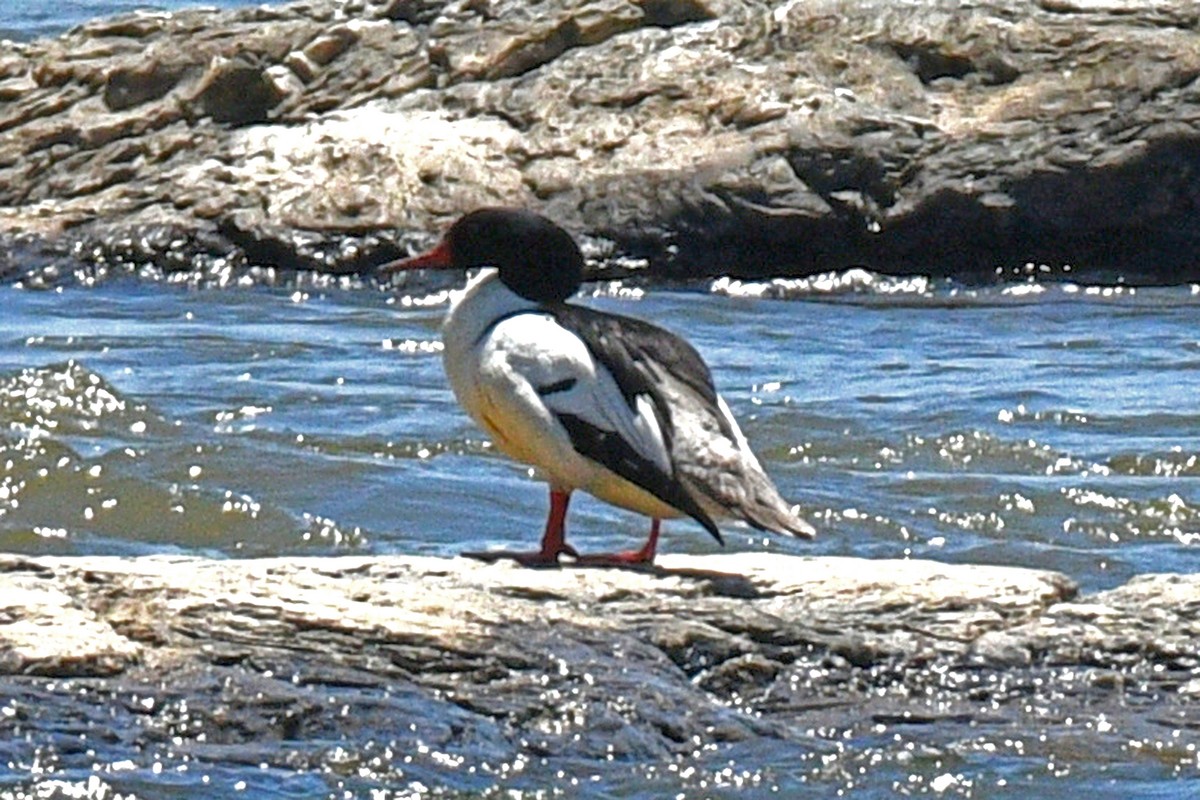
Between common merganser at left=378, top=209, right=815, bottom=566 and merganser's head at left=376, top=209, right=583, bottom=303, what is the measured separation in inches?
3.5

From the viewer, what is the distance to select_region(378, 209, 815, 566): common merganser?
6875 millimetres

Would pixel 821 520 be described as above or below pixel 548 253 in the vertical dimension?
below

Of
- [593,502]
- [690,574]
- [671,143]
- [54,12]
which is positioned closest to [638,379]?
[690,574]

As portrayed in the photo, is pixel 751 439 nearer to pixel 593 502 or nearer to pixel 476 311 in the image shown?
pixel 593 502

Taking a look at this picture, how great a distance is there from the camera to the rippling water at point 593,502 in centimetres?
867

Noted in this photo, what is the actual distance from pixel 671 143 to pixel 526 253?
4.82 metres

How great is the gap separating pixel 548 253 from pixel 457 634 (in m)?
1.61

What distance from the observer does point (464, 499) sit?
354 inches

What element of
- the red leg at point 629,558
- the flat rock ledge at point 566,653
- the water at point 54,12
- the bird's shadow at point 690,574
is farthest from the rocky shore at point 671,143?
the flat rock ledge at point 566,653

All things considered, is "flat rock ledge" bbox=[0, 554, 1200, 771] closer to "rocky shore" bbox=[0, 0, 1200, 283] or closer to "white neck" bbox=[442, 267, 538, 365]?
"white neck" bbox=[442, 267, 538, 365]

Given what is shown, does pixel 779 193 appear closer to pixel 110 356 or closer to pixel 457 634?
pixel 110 356

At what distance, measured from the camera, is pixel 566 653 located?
6.07m

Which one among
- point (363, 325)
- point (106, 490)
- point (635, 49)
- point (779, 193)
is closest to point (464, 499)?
point (106, 490)

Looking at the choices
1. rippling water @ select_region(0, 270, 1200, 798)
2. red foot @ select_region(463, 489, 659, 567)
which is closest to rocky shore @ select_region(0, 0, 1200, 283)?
rippling water @ select_region(0, 270, 1200, 798)
